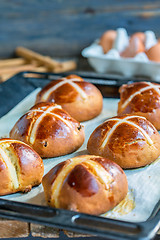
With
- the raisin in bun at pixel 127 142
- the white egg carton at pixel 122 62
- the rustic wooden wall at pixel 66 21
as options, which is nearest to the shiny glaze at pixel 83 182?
the raisin in bun at pixel 127 142

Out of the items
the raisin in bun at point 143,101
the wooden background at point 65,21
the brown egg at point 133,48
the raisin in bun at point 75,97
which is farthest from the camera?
the wooden background at point 65,21

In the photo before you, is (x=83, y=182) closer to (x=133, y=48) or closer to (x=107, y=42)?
(x=133, y=48)

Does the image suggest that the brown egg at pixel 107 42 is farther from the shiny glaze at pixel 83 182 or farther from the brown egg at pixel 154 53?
the shiny glaze at pixel 83 182

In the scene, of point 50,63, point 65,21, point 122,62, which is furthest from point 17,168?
point 65,21

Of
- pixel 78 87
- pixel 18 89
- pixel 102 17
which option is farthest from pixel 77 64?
pixel 78 87

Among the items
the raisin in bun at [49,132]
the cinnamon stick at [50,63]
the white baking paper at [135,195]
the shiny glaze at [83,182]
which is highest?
the shiny glaze at [83,182]

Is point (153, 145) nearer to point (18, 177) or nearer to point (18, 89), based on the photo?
point (18, 177)
